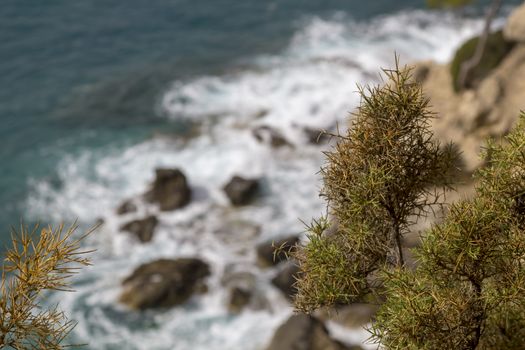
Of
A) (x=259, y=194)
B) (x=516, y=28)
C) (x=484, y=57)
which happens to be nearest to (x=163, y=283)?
(x=259, y=194)

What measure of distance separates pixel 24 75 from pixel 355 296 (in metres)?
47.2

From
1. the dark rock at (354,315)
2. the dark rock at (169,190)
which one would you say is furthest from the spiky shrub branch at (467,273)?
the dark rock at (169,190)

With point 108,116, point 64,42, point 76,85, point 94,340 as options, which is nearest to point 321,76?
point 108,116

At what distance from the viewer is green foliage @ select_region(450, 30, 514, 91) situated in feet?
122

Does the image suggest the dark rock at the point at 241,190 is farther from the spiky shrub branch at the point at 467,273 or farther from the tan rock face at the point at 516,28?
the spiky shrub branch at the point at 467,273

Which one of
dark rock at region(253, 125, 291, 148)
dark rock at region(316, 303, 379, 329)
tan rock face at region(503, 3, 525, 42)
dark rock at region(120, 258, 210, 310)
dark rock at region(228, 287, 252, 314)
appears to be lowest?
dark rock at region(316, 303, 379, 329)

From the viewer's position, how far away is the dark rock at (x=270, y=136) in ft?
134

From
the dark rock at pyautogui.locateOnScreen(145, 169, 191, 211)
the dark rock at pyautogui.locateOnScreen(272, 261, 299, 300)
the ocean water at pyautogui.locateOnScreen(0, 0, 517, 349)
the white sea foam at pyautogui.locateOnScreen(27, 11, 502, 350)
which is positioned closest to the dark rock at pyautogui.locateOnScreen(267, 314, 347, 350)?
the ocean water at pyautogui.locateOnScreen(0, 0, 517, 349)

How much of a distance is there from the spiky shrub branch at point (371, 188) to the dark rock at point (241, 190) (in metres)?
24.3

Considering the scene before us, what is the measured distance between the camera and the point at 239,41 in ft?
186

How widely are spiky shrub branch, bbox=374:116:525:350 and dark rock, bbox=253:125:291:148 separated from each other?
98.5ft

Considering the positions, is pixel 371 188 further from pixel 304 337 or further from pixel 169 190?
pixel 169 190

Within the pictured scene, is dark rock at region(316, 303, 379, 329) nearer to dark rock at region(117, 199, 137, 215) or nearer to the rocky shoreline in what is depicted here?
the rocky shoreline

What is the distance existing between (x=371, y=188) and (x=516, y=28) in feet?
103
